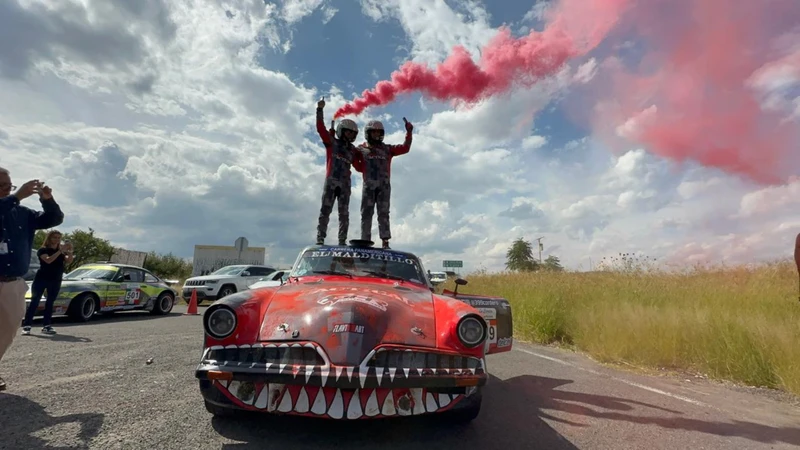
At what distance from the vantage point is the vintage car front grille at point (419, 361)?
2.73 metres

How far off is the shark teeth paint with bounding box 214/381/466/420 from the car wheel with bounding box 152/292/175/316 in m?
10.9

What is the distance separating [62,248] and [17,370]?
153 inches

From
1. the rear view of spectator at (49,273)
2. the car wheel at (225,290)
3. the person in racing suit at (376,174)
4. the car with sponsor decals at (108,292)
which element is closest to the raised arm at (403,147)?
the person in racing suit at (376,174)

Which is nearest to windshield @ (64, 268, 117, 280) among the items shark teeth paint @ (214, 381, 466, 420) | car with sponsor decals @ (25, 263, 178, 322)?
car with sponsor decals @ (25, 263, 178, 322)

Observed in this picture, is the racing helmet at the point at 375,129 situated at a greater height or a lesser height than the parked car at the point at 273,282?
greater

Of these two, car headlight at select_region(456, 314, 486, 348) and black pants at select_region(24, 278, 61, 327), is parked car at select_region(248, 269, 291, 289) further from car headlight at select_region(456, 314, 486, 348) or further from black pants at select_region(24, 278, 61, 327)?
black pants at select_region(24, 278, 61, 327)

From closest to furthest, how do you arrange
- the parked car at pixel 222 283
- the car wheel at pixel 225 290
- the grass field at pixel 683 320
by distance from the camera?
the grass field at pixel 683 320
the parked car at pixel 222 283
the car wheel at pixel 225 290

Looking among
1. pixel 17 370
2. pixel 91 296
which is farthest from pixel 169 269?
pixel 17 370

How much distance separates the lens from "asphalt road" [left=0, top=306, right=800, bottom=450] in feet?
9.29

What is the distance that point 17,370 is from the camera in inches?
180

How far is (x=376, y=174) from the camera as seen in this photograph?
7156 mm

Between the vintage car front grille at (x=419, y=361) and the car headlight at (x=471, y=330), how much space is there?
4.4 inches

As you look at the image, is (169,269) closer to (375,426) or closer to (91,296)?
(91,296)

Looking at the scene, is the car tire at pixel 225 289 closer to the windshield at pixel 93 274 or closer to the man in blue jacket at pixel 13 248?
the windshield at pixel 93 274
